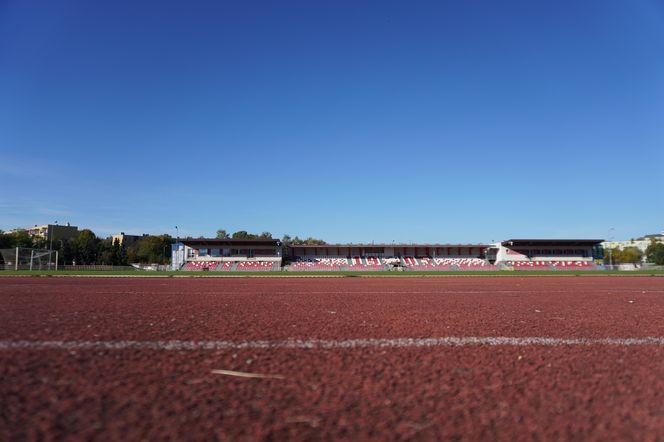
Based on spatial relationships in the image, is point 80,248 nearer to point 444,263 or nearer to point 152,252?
point 152,252

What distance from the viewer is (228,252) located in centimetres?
6762

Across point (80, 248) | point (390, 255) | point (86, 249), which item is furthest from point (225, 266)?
point (80, 248)

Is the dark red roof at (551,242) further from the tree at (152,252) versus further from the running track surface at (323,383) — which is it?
the tree at (152,252)

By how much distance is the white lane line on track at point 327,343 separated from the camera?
3.23 m

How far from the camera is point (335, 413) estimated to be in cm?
207

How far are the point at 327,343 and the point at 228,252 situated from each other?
66467 millimetres

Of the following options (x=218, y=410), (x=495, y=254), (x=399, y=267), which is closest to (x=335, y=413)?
(x=218, y=410)

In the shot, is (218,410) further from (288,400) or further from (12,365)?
(12,365)

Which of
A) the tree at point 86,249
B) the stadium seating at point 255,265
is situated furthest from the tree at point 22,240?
the stadium seating at point 255,265

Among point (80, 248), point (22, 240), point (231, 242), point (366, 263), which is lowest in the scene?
point (366, 263)

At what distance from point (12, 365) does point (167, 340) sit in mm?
1119

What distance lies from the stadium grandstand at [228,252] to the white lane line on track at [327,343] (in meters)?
61.5

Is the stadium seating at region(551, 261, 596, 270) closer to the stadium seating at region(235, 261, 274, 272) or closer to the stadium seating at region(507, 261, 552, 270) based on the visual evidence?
the stadium seating at region(507, 261, 552, 270)

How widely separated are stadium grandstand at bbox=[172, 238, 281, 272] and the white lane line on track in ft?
202
